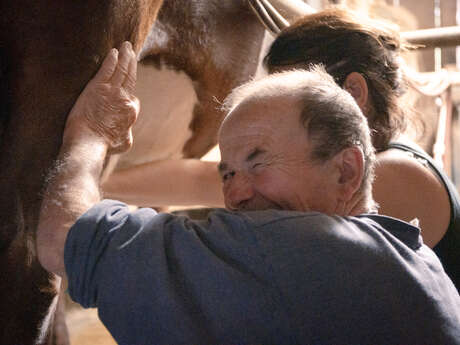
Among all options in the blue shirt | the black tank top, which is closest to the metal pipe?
the black tank top

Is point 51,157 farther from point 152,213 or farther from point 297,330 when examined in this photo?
point 297,330

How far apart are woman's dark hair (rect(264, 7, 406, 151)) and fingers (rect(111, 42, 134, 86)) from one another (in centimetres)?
29

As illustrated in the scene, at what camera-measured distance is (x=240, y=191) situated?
640 mm

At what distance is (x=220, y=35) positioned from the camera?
137 cm

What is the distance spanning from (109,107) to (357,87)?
42 cm

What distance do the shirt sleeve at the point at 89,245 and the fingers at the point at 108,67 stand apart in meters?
0.30

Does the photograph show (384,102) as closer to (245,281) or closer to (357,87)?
(357,87)

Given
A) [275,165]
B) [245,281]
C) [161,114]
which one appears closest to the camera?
[245,281]

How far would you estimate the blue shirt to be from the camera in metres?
0.51

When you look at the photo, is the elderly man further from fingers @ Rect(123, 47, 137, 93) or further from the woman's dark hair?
the woman's dark hair

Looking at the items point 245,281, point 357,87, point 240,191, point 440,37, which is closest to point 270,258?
point 245,281

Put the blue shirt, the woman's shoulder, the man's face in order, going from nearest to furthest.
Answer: the blue shirt, the man's face, the woman's shoulder

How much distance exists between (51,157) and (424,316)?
0.51 m

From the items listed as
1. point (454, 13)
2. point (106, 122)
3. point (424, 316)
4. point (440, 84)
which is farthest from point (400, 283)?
point (454, 13)
